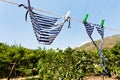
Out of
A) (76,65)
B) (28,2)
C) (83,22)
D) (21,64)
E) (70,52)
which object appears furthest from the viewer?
(21,64)

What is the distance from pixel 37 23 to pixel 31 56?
20.9 m

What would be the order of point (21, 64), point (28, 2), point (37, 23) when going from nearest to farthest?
point (28, 2)
point (37, 23)
point (21, 64)

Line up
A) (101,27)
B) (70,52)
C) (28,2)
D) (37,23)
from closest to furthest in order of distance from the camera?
(28,2) → (37,23) → (101,27) → (70,52)

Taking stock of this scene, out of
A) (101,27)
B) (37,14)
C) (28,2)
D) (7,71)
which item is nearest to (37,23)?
(37,14)

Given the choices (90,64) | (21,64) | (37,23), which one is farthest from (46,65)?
(21,64)

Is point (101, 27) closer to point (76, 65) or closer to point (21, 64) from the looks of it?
point (76, 65)

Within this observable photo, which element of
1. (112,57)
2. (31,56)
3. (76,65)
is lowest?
(76,65)

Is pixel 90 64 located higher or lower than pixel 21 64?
lower

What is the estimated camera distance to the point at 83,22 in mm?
7930

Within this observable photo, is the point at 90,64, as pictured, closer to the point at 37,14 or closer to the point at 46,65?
the point at 46,65

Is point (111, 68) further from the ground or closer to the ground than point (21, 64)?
closer to the ground

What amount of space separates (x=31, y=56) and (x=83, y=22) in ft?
64.1

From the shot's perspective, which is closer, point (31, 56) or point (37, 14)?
point (37, 14)

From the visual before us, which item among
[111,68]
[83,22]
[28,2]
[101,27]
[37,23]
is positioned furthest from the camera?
[111,68]
